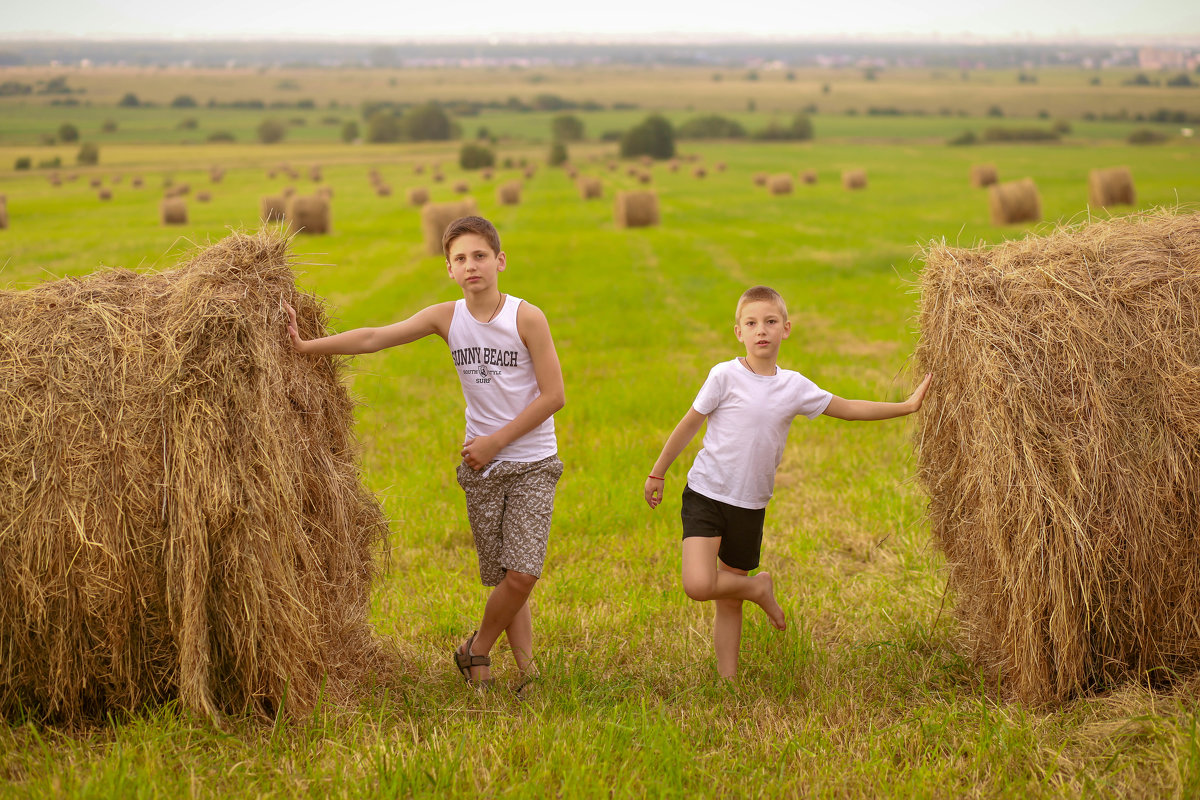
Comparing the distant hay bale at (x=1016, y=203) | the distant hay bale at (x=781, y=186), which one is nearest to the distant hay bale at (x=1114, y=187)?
the distant hay bale at (x=1016, y=203)

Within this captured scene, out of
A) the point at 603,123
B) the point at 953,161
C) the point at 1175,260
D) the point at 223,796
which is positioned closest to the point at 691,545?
the point at 223,796

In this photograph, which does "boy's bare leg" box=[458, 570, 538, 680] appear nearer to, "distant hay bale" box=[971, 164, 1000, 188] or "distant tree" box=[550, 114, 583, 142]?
"distant hay bale" box=[971, 164, 1000, 188]

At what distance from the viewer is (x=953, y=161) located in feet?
188

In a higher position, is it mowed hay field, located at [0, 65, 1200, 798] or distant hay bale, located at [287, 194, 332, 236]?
distant hay bale, located at [287, 194, 332, 236]

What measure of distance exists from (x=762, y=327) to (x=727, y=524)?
0.93 metres

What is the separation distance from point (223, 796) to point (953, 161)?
200ft

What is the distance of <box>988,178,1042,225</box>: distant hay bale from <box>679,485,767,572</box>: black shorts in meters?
23.7

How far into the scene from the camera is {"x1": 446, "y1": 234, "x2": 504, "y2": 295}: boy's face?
4.16m

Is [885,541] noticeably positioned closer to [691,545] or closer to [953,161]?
[691,545]

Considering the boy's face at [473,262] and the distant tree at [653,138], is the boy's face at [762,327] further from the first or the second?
the distant tree at [653,138]

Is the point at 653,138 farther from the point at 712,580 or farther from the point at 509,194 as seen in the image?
the point at 712,580

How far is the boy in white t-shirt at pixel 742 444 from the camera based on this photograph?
4203 millimetres

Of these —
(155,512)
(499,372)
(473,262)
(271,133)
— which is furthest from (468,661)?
(271,133)

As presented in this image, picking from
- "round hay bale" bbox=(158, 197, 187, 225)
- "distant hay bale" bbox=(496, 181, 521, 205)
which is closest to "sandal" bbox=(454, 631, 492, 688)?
"round hay bale" bbox=(158, 197, 187, 225)
